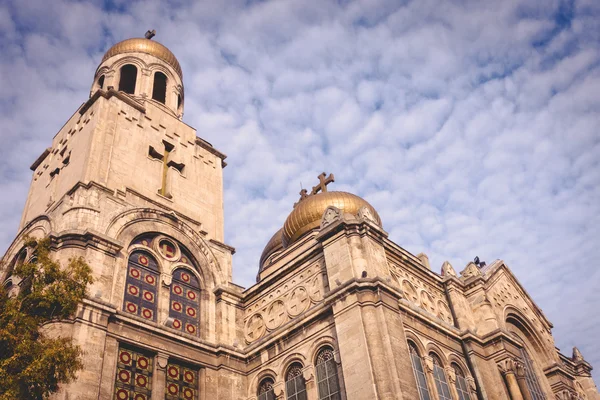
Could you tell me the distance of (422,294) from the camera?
2273 centimetres

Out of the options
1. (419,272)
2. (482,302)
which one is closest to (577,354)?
(482,302)

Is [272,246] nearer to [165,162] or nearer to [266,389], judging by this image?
[165,162]

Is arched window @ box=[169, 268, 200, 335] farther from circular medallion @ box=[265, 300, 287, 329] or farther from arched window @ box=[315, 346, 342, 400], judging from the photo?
arched window @ box=[315, 346, 342, 400]

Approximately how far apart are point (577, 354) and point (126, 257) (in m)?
22.8

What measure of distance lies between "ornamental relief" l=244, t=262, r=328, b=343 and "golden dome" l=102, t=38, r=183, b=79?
594 inches

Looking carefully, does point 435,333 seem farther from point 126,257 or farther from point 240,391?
point 126,257

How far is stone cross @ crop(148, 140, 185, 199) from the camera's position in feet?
82.6

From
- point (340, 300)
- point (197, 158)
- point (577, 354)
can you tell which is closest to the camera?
point (340, 300)

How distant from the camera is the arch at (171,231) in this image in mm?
21656

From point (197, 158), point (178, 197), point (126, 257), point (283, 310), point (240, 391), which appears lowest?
point (240, 391)

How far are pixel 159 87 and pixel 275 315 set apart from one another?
1548cm

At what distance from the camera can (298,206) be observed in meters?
33.8

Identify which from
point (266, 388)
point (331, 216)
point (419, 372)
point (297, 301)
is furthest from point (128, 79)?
point (419, 372)

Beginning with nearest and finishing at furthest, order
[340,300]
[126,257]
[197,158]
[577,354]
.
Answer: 1. [340,300]
2. [126,257]
3. [197,158]
4. [577,354]
